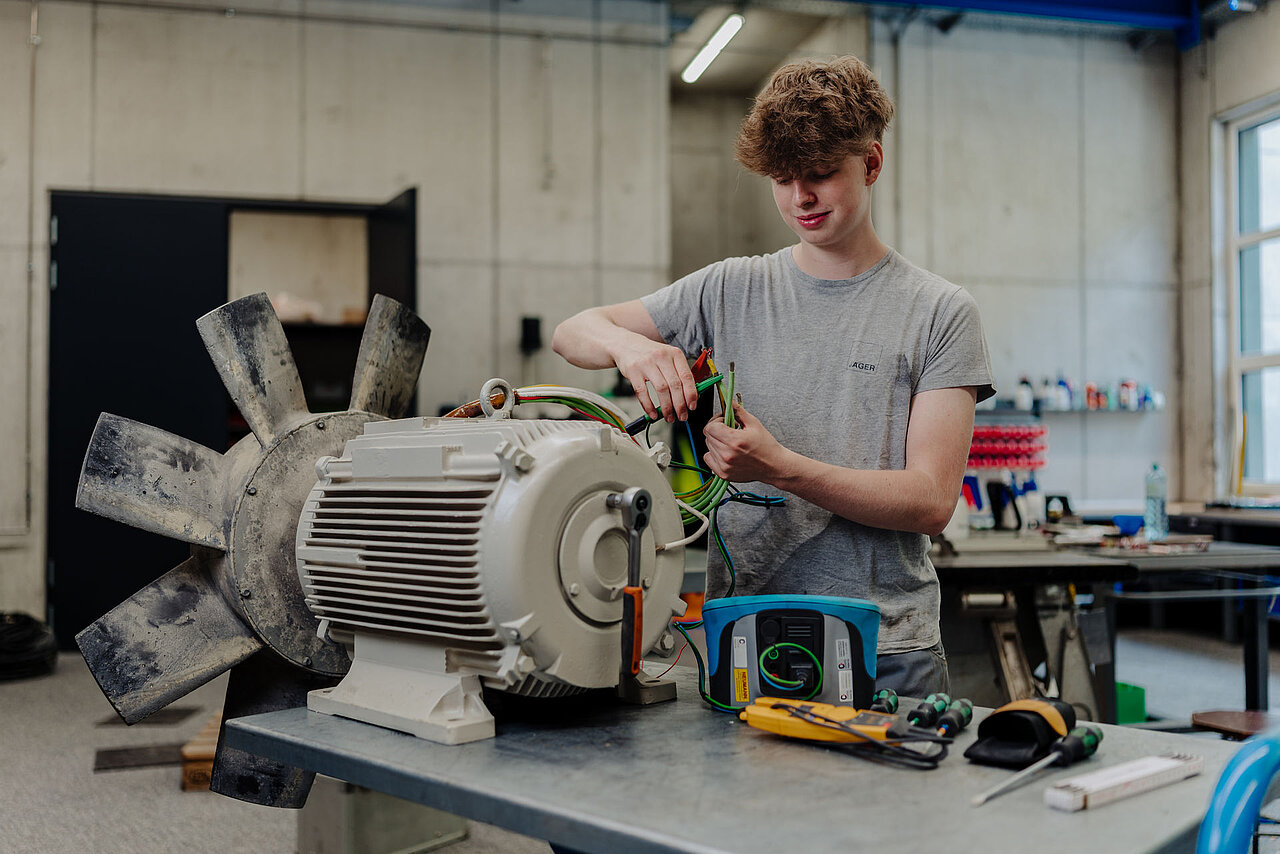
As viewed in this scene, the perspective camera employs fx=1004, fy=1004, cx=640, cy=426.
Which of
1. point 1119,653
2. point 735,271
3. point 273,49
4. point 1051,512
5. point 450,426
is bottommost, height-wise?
point 1119,653

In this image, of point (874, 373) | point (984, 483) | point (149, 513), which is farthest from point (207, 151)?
point (874, 373)

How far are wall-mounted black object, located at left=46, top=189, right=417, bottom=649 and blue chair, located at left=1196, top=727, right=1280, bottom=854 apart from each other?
188 inches

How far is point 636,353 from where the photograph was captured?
4.24ft

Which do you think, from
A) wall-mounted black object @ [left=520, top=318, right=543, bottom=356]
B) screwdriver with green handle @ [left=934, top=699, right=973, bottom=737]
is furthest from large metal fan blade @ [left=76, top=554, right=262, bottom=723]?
wall-mounted black object @ [left=520, top=318, right=543, bottom=356]

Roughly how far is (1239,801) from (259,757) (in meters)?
1.07

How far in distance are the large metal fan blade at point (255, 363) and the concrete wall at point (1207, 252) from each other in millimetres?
6951

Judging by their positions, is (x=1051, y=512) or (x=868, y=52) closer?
(x=1051, y=512)

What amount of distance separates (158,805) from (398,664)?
230 centimetres

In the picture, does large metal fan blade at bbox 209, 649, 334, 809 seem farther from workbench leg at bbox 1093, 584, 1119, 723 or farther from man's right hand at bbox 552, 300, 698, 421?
workbench leg at bbox 1093, 584, 1119, 723

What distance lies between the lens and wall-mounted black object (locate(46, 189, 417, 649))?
5.17 m

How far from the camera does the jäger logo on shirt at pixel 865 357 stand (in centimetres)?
134

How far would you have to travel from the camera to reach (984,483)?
12.9 feet

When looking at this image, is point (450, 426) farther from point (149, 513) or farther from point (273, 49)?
point (273, 49)

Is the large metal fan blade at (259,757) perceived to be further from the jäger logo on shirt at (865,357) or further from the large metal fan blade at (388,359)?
the jäger logo on shirt at (865,357)
